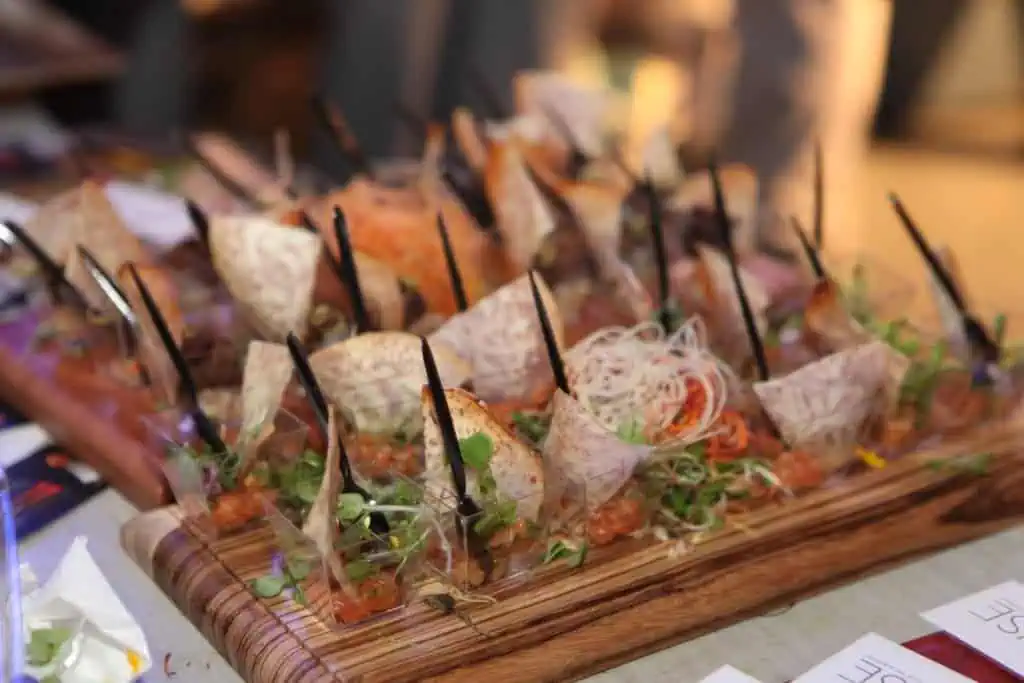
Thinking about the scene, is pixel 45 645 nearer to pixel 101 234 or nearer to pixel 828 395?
pixel 101 234

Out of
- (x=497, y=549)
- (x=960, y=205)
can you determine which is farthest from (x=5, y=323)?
(x=960, y=205)

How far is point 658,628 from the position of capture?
1.11 metres

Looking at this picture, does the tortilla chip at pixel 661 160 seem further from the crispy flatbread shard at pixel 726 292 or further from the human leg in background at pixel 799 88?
the human leg in background at pixel 799 88

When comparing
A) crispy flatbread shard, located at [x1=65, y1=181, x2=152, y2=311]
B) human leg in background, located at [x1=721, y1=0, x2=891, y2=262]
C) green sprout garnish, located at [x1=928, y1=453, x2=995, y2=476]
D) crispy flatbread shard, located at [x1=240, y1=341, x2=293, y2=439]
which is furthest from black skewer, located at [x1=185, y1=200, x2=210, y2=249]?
human leg in background, located at [x1=721, y1=0, x2=891, y2=262]

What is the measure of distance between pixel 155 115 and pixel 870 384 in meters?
2.91

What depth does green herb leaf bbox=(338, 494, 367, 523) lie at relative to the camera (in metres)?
1.06

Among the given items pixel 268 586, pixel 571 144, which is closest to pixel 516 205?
pixel 571 144

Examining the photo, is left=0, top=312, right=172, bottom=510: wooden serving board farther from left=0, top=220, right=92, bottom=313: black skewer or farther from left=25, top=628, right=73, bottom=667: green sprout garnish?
left=25, top=628, right=73, bottom=667: green sprout garnish

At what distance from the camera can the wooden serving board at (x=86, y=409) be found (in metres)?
1.30

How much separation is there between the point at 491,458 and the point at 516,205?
578 mm

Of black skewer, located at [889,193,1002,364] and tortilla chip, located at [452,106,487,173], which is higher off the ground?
tortilla chip, located at [452,106,487,173]

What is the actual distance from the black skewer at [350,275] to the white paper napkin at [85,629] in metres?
0.41

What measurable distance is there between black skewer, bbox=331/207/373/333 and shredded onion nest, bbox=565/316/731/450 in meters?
0.23

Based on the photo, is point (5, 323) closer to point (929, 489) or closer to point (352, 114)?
point (929, 489)
